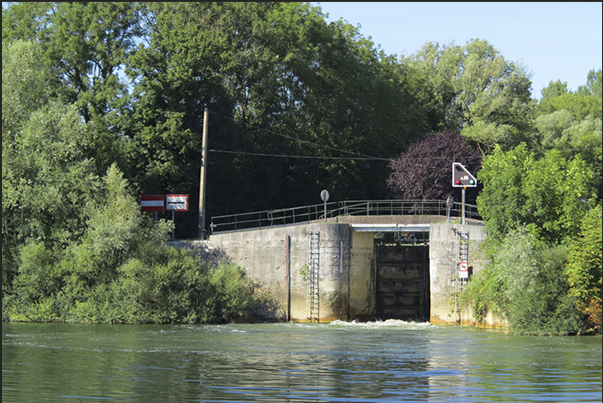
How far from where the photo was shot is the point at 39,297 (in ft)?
132

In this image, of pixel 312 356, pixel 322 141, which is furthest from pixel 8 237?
pixel 322 141

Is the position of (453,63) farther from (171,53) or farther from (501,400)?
(501,400)

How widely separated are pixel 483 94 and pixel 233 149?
875 inches

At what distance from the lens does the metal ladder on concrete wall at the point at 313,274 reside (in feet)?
137

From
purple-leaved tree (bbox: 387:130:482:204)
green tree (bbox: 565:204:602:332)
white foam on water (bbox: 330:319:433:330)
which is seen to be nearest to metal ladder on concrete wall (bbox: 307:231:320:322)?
white foam on water (bbox: 330:319:433:330)

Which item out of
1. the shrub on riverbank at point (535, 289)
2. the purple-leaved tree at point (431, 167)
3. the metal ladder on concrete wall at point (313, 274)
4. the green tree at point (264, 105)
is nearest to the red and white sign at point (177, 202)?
the green tree at point (264, 105)

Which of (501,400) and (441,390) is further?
(441,390)

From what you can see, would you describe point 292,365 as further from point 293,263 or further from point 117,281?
point 293,263

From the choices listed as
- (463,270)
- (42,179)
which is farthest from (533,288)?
(42,179)

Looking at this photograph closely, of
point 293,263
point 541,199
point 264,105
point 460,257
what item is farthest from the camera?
point 264,105

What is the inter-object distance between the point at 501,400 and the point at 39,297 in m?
28.4

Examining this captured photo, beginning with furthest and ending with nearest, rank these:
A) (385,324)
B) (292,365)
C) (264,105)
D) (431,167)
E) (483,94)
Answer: (483,94)
(264,105)
(431,167)
(385,324)
(292,365)

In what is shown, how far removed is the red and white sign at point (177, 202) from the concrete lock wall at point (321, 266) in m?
3.54

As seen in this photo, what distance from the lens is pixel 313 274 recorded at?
41844mm
